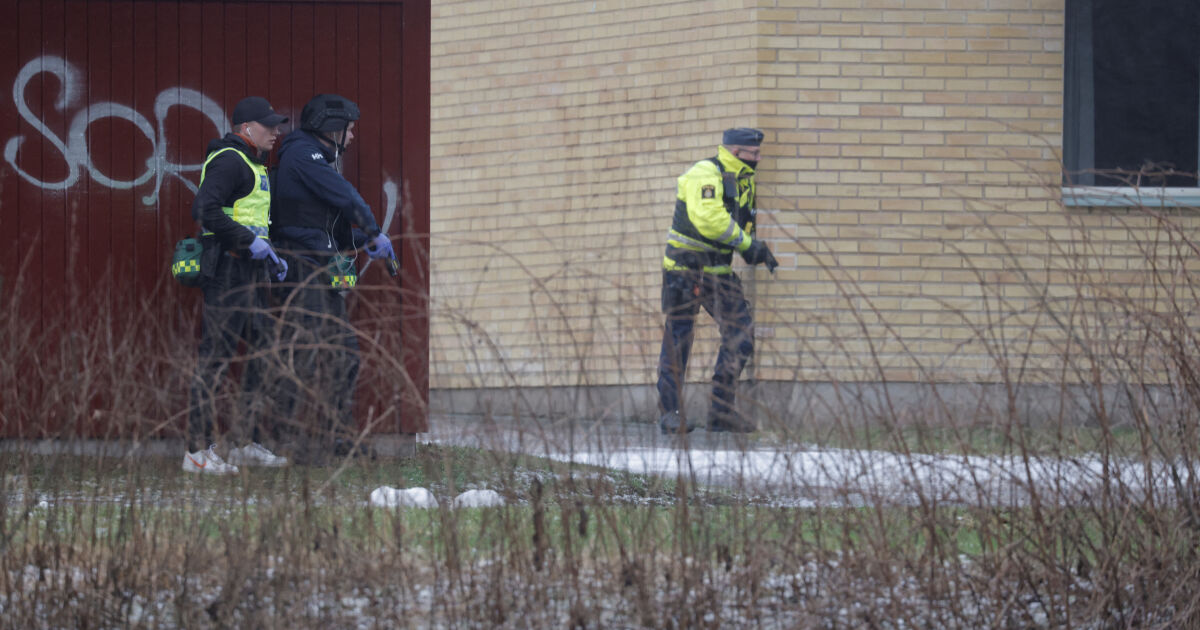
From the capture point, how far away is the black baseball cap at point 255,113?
21.4 ft

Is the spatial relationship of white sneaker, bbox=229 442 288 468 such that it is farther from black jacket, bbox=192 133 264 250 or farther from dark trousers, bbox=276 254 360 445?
black jacket, bbox=192 133 264 250

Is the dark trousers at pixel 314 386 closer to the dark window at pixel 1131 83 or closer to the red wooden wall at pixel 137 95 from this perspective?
the red wooden wall at pixel 137 95

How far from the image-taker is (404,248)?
7105mm

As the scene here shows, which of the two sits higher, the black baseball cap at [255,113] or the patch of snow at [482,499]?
the black baseball cap at [255,113]

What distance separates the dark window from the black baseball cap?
4.97 m

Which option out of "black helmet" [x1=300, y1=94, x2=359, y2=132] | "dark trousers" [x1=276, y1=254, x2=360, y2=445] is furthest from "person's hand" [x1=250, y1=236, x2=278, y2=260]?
"dark trousers" [x1=276, y1=254, x2=360, y2=445]

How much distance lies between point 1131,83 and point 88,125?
611 centimetres

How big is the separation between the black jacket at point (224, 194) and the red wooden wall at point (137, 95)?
0.64 metres

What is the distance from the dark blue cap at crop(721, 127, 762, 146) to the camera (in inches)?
312

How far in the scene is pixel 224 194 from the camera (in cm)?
634

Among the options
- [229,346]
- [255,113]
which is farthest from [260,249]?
[229,346]

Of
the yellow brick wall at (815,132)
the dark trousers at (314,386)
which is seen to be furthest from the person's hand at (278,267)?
the dark trousers at (314,386)

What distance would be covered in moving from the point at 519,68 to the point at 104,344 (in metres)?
5.99

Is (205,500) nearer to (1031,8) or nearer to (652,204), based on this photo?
(652,204)
